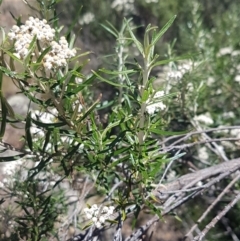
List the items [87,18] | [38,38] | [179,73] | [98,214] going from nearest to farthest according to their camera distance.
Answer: [38,38] → [98,214] → [179,73] → [87,18]

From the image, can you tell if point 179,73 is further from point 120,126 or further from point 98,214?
point 98,214

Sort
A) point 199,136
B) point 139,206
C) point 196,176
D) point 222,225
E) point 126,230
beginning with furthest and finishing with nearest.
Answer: point 126,230
point 222,225
point 199,136
point 196,176
point 139,206

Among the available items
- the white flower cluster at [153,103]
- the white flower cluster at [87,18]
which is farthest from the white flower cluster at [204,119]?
the white flower cluster at [87,18]

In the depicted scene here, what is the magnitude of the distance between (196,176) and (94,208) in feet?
1.26

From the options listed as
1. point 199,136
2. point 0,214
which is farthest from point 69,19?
point 0,214

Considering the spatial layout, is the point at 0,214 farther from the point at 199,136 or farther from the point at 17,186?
the point at 199,136

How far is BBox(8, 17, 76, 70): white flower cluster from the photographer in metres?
0.77

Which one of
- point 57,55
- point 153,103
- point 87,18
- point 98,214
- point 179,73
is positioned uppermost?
point 87,18

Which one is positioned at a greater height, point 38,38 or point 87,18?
point 87,18

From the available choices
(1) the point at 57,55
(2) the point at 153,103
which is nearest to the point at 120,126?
(2) the point at 153,103

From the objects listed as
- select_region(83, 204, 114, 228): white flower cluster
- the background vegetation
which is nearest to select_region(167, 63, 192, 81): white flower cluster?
the background vegetation

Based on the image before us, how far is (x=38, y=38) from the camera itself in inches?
31.3

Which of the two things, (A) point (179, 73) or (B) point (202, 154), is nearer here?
(A) point (179, 73)

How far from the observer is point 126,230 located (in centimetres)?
223
